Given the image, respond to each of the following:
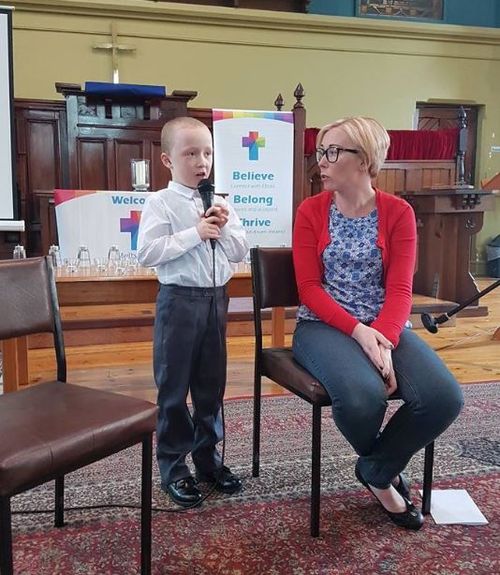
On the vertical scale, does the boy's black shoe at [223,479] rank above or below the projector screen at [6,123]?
below

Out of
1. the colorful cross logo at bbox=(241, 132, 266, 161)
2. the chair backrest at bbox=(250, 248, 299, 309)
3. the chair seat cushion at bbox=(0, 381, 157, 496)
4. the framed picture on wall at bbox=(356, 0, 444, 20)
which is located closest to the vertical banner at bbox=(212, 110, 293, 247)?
the colorful cross logo at bbox=(241, 132, 266, 161)

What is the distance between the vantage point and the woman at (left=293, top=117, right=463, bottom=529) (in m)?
1.54

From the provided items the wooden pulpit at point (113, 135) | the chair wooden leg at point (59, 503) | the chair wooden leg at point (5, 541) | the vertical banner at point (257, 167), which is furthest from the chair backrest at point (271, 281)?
the wooden pulpit at point (113, 135)

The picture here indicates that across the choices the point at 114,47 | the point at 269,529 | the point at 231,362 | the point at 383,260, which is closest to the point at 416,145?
the point at 114,47

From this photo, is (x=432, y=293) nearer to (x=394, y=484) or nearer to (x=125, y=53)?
(x=394, y=484)

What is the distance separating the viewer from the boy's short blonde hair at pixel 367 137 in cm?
170

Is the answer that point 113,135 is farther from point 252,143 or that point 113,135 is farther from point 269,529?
point 269,529

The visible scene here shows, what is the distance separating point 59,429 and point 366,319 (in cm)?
91

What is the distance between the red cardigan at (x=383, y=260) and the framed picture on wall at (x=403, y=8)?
657cm

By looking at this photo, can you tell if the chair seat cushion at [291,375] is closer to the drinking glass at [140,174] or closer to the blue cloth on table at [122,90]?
the drinking glass at [140,174]

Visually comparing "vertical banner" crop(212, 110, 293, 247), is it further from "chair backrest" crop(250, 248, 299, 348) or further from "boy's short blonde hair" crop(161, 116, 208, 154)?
"boy's short blonde hair" crop(161, 116, 208, 154)

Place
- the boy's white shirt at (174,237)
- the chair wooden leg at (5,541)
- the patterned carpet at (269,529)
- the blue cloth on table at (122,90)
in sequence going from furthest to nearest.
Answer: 1. the blue cloth on table at (122,90)
2. the boy's white shirt at (174,237)
3. the patterned carpet at (269,529)
4. the chair wooden leg at (5,541)

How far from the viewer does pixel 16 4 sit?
632 centimetres

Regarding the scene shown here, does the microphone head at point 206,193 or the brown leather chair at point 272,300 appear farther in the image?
the brown leather chair at point 272,300
